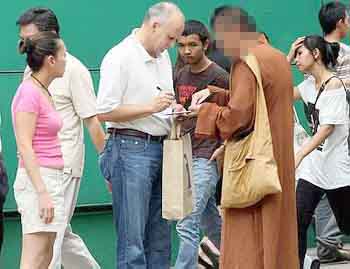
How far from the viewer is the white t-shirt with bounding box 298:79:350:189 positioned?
6.88 m

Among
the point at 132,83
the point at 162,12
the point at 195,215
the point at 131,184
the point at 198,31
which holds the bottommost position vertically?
the point at 195,215

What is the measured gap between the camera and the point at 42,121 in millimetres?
6027

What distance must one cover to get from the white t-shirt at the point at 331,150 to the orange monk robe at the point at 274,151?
3.06 ft

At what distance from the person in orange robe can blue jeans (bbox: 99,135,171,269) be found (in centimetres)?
45

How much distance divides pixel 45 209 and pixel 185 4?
292 centimetres

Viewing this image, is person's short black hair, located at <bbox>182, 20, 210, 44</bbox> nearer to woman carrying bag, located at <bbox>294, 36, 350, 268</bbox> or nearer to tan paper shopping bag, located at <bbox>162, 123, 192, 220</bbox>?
woman carrying bag, located at <bbox>294, 36, 350, 268</bbox>

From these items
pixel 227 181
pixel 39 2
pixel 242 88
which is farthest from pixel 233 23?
pixel 39 2

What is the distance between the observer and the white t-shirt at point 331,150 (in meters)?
6.88

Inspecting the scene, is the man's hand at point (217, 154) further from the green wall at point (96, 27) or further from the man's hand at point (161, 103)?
the green wall at point (96, 27)

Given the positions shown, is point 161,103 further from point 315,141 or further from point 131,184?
point 315,141

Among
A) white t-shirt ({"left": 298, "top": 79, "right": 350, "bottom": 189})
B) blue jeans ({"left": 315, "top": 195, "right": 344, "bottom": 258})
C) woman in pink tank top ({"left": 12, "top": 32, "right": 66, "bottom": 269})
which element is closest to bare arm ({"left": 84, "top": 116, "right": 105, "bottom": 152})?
woman in pink tank top ({"left": 12, "top": 32, "right": 66, "bottom": 269})

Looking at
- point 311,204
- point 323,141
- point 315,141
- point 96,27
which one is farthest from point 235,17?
point 96,27

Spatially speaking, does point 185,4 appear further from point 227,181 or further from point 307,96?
point 227,181

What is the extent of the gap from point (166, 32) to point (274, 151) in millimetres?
956
